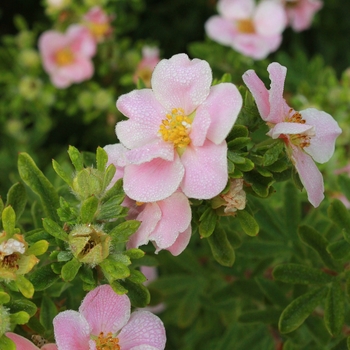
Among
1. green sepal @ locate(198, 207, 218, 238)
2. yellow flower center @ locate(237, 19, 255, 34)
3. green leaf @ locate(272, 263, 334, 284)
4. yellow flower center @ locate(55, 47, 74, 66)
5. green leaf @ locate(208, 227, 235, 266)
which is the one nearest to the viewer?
green sepal @ locate(198, 207, 218, 238)

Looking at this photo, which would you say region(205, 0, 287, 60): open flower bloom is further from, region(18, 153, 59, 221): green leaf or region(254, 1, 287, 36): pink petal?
region(18, 153, 59, 221): green leaf

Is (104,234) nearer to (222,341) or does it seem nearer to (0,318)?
(0,318)

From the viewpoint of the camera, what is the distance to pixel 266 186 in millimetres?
1049

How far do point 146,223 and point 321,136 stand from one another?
1.30 feet

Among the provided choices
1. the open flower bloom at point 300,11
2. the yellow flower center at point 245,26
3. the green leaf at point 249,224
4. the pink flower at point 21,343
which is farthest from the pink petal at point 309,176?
the open flower bloom at point 300,11

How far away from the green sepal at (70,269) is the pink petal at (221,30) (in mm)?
1662

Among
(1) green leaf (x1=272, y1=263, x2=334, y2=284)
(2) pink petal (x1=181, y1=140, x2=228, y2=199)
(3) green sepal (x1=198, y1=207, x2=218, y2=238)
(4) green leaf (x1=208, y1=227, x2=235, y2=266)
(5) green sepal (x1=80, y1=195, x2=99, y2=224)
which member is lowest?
(1) green leaf (x1=272, y1=263, x2=334, y2=284)

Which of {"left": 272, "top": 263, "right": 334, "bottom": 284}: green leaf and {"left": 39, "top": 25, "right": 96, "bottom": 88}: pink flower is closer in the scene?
{"left": 272, "top": 263, "right": 334, "bottom": 284}: green leaf

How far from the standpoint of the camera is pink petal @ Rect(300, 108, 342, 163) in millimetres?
1108

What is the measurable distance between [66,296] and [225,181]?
0.57 meters

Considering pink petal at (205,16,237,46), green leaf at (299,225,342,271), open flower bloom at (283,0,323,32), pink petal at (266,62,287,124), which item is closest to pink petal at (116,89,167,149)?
pink petal at (266,62,287,124)

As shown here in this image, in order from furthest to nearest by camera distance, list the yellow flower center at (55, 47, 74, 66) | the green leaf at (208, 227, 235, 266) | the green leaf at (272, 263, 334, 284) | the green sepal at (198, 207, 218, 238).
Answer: the yellow flower center at (55, 47, 74, 66) < the green leaf at (272, 263, 334, 284) < the green leaf at (208, 227, 235, 266) < the green sepal at (198, 207, 218, 238)

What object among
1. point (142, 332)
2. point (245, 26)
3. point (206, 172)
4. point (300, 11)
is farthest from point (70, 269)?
point (300, 11)

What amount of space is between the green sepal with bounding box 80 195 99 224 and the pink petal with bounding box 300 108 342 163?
0.43 metres
